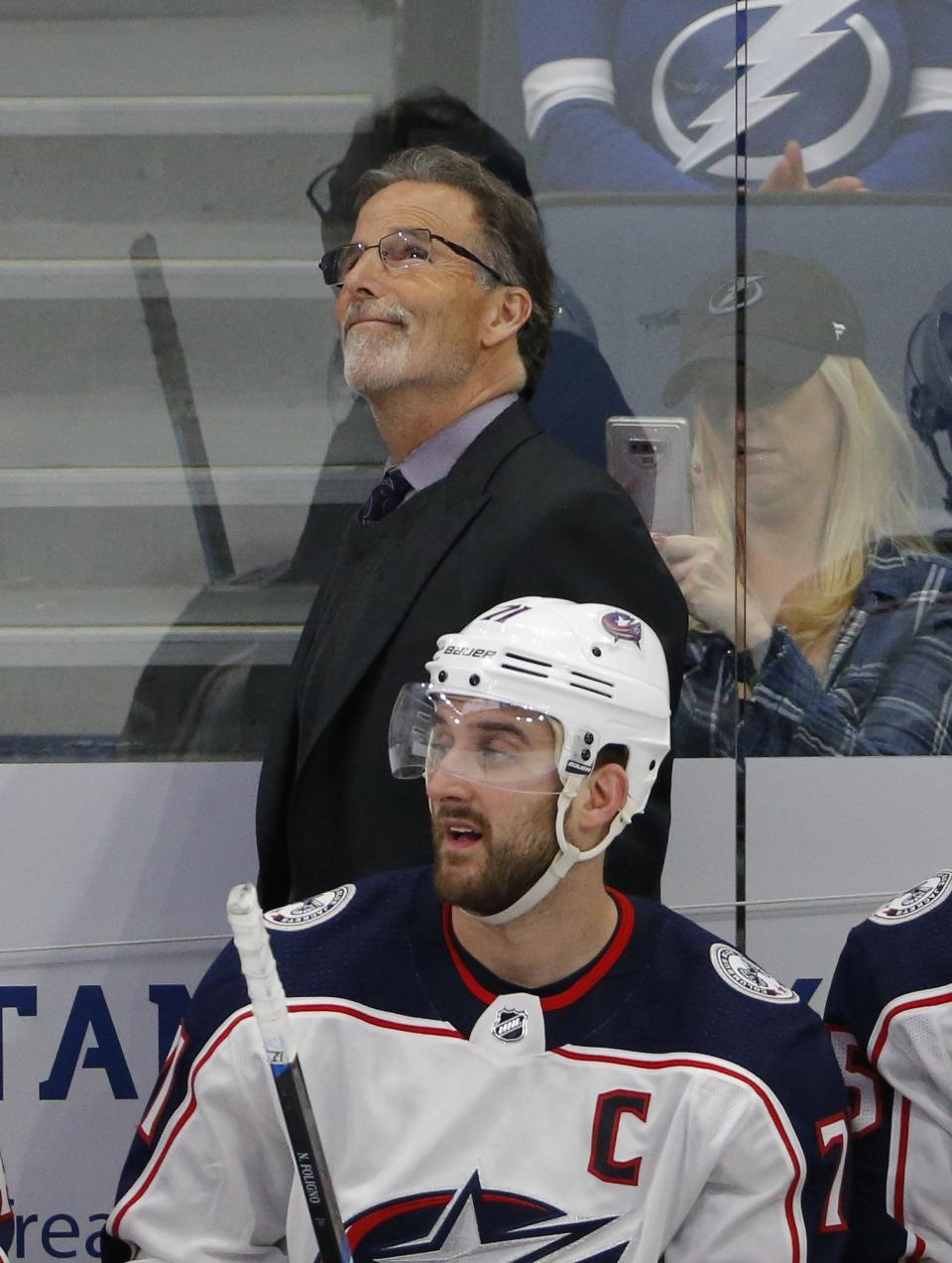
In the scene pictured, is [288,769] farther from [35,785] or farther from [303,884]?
[35,785]

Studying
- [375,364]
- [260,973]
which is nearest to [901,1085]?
[260,973]

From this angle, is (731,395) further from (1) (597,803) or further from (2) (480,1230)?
(2) (480,1230)

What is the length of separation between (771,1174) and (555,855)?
406mm

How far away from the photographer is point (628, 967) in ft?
6.98

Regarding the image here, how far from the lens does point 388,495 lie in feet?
9.28

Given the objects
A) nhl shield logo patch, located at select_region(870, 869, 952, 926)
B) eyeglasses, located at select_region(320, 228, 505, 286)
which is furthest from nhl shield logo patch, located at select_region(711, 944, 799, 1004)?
eyeglasses, located at select_region(320, 228, 505, 286)

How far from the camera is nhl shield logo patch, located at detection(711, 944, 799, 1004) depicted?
7.02 feet

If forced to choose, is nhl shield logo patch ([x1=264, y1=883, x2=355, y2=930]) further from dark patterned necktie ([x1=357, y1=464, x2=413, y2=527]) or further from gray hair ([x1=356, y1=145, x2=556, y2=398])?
gray hair ([x1=356, y1=145, x2=556, y2=398])

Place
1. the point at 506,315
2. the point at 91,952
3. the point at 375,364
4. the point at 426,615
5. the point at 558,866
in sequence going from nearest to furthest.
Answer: the point at 558,866, the point at 426,615, the point at 375,364, the point at 506,315, the point at 91,952

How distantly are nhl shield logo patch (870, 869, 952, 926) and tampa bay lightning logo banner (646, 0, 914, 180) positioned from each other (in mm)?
1359

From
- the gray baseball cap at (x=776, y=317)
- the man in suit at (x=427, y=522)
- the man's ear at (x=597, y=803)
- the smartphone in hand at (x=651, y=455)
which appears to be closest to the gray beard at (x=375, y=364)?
the man in suit at (x=427, y=522)

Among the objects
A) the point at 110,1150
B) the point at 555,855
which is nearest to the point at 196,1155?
the point at 555,855

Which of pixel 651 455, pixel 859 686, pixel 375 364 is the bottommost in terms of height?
pixel 859 686

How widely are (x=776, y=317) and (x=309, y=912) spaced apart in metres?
1.45
